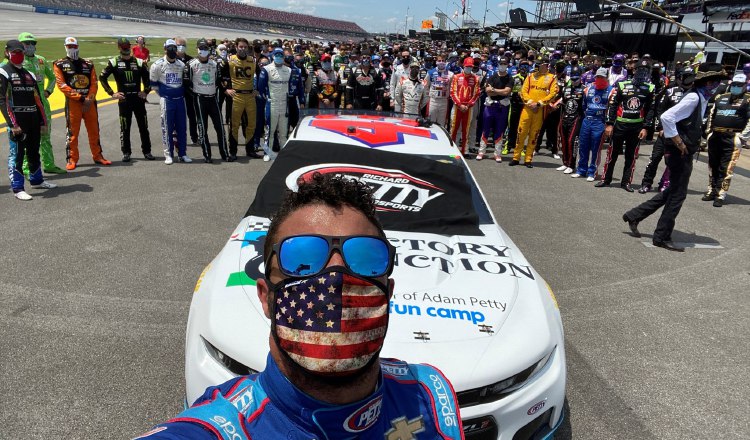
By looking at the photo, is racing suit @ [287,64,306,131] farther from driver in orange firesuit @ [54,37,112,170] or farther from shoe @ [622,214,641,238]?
shoe @ [622,214,641,238]

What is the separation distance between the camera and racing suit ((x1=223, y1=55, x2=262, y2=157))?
8.48 metres

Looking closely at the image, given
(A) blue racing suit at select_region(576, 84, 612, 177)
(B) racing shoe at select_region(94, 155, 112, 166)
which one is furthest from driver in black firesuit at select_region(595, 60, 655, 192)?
(B) racing shoe at select_region(94, 155, 112, 166)

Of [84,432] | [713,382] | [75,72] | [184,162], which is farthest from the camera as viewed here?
[184,162]

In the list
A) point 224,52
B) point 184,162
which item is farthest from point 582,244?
point 224,52

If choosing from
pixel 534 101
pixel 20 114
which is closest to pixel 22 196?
pixel 20 114

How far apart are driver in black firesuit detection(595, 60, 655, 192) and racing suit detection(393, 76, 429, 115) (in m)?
3.76

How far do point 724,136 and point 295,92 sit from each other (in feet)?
23.8

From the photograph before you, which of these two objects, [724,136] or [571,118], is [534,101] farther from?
[724,136]

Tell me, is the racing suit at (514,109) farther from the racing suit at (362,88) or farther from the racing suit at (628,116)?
the racing suit at (362,88)

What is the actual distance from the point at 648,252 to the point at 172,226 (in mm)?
5320

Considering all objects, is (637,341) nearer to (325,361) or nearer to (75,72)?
(325,361)

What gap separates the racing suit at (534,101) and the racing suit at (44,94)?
7.63 metres

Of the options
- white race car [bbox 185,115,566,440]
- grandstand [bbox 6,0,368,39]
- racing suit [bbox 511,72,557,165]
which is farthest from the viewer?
grandstand [bbox 6,0,368,39]

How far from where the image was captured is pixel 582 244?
5.54m
